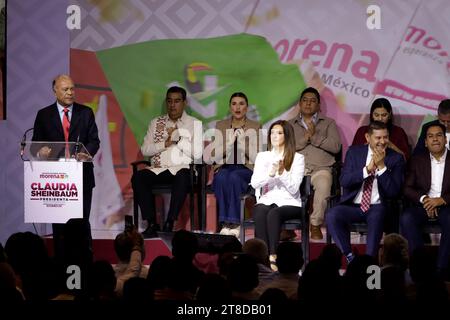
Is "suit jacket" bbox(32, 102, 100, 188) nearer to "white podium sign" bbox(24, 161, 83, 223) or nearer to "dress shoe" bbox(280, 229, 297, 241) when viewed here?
"white podium sign" bbox(24, 161, 83, 223)

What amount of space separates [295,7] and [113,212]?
2586 mm

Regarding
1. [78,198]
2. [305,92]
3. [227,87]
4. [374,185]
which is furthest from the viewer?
[227,87]

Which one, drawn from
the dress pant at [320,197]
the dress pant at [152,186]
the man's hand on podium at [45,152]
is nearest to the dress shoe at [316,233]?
the dress pant at [320,197]

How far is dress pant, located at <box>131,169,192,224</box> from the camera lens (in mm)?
7641

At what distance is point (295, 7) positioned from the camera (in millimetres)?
8195

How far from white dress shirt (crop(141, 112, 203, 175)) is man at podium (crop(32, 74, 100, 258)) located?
94 cm

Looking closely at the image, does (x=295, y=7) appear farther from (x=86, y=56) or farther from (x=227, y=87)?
(x=86, y=56)

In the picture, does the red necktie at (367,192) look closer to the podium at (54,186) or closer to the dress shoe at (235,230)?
the dress shoe at (235,230)
